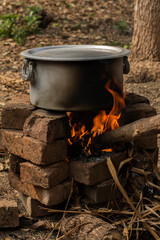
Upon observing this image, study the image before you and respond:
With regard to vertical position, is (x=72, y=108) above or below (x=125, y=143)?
above

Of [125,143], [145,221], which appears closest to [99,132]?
[125,143]

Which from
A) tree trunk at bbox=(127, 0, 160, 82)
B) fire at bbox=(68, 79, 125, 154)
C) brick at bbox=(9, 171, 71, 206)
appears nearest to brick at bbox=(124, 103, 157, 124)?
fire at bbox=(68, 79, 125, 154)

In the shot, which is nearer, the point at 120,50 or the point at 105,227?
the point at 105,227

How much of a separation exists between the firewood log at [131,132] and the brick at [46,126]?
31 cm

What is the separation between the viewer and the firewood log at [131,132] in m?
2.54

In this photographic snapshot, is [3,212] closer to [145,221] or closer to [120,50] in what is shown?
[145,221]

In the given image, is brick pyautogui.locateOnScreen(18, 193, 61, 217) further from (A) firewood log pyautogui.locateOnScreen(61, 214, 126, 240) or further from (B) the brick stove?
(A) firewood log pyautogui.locateOnScreen(61, 214, 126, 240)

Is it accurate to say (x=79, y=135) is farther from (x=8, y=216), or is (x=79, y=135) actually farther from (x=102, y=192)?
(x=8, y=216)

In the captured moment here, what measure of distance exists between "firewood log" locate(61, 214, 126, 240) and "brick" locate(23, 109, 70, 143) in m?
0.58

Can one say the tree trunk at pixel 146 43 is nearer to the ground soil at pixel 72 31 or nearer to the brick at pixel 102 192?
the ground soil at pixel 72 31

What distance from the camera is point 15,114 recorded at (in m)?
2.93

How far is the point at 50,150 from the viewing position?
2736mm

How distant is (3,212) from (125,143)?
1.07m

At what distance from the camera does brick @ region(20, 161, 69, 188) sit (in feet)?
9.09
